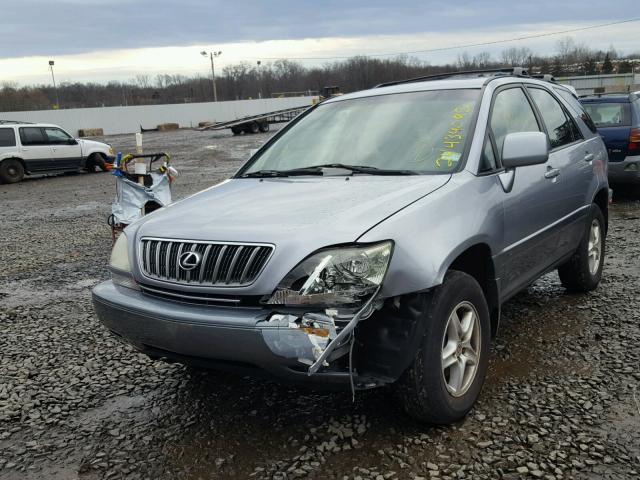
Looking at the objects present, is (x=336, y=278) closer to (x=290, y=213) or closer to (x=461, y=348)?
(x=290, y=213)

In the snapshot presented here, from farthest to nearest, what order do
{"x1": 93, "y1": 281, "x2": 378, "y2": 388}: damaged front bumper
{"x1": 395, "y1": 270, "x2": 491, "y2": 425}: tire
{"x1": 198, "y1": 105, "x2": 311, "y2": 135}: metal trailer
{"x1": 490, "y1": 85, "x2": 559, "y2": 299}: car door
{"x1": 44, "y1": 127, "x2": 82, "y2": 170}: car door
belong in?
1. {"x1": 198, "y1": 105, "x2": 311, "y2": 135}: metal trailer
2. {"x1": 44, "y1": 127, "x2": 82, "y2": 170}: car door
3. {"x1": 490, "y1": 85, "x2": 559, "y2": 299}: car door
4. {"x1": 395, "y1": 270, "x2": 491, "y2": 425}: tire
5. {"x1": 93, "y1": 281, "x2": 378, "y2": 388}: damaged front bumper

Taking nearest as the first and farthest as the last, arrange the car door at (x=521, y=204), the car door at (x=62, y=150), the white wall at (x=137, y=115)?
the car door at (x=521, y=204) → the car door at (x=62, y=150) → the white wall at (x=137, y=115)

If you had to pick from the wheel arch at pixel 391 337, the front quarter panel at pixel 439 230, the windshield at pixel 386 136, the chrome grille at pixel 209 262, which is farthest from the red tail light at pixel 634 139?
the chrome grille at pixel 209 262

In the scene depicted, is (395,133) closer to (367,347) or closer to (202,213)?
(202,213)

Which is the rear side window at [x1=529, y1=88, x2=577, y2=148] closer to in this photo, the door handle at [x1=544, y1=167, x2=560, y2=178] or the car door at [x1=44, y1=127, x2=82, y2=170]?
the door handle at [x1=544, y1=167, x2=560, y2=178]

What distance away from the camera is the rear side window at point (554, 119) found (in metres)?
4.63

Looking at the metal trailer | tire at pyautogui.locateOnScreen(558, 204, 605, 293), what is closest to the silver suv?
tire at pyautogui.locateOnScreen(558, 204, 605, 293)

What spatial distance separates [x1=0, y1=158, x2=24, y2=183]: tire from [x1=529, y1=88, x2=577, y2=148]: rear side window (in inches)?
686

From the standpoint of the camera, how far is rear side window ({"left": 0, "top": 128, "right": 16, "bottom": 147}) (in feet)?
60.0

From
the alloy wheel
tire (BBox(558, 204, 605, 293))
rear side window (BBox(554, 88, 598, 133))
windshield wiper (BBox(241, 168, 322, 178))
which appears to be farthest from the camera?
rear side window (BBox(554, 88, 598, 133))

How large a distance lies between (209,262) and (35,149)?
18206 millimetres

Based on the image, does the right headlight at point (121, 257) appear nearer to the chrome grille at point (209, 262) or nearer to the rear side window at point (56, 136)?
the chrome grille at point (209, 262)

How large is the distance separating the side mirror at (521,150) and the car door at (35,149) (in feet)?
59.8

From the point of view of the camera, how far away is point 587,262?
504cm
